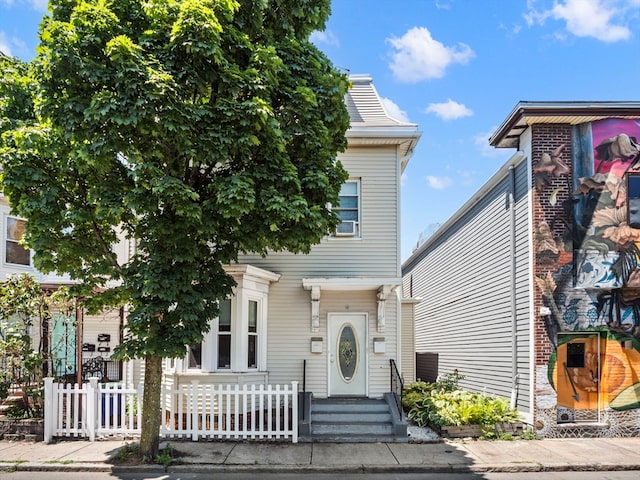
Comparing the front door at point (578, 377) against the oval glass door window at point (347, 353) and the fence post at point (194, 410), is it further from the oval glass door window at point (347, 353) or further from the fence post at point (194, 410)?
the fence post at point (194, 410)

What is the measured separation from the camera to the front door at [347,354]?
40.4 ft

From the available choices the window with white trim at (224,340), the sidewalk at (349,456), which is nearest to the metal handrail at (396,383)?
the sidewalk at (349,456)

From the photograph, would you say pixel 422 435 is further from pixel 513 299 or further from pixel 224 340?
pixel 224 340

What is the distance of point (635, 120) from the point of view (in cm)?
1140

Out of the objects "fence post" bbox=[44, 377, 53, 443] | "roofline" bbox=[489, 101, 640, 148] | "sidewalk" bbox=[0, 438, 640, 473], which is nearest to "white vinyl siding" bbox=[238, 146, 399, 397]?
"sidewalk" bbox=[0, 438, 640, 473]

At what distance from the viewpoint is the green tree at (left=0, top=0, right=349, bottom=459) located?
7426 millimetres

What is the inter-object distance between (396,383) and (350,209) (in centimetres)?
435

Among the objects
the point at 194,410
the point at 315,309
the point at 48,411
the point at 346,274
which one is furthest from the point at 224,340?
the point at 48,411

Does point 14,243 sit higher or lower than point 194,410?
higher

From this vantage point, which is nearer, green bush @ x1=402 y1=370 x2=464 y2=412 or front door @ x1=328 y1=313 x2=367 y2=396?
front door @ x1=328 y1=313 x2=367 y2=396

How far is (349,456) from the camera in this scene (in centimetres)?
941

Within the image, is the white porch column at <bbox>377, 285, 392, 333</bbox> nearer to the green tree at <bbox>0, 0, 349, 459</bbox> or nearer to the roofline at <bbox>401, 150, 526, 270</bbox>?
the green tree at <bbox>0, 0, 349, 459</bbox>

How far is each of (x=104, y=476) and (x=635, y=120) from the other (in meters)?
12.9

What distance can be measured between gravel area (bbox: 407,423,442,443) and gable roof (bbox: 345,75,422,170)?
6628mm
